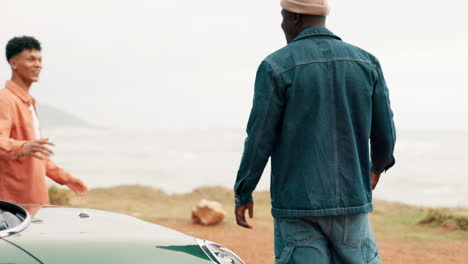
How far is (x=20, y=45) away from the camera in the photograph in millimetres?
5574

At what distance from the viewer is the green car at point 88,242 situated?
9.38 ft

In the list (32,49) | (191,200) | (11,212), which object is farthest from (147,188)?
(11,212)

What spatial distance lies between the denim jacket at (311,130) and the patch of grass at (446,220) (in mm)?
7802

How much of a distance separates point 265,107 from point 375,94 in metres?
0.63

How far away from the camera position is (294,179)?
123 inches

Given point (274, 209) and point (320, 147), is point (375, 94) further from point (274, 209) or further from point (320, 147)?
point (274, 209)

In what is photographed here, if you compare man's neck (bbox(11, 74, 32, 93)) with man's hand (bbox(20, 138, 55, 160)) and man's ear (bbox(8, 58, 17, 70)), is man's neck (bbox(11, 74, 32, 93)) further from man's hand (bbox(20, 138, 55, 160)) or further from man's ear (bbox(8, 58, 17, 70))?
man's hand (bbox(20, 138, 55, 160))

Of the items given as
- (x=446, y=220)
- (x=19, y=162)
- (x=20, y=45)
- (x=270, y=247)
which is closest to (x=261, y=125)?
(x=19, y=162)

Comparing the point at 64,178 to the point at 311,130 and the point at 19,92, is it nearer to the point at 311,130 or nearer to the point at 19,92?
the point at 19,92

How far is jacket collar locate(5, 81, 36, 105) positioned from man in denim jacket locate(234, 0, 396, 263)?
9.12 feet

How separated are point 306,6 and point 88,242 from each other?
1596 millimetres

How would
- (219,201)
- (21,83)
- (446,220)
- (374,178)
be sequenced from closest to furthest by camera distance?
(374,178) → (21,83) → (446,220) → (219,201)

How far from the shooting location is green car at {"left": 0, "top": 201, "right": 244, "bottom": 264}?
286 cm

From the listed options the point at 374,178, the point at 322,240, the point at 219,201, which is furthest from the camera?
the point at 219,201
